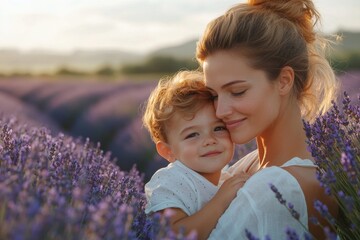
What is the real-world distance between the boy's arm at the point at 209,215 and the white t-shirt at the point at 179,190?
7 centimetres

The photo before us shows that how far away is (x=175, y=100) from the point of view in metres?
3.16

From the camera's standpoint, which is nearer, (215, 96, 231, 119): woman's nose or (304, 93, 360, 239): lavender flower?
(304, 93, 360, 239): lavender flower

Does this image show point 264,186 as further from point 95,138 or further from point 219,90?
point 95,138

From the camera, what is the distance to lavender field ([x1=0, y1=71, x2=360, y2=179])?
7012mm

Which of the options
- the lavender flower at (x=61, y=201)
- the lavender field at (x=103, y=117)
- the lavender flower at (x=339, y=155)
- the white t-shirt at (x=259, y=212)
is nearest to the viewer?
the lavender flower at (x=61, y=201)

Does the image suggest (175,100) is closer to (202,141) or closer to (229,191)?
(202,141)

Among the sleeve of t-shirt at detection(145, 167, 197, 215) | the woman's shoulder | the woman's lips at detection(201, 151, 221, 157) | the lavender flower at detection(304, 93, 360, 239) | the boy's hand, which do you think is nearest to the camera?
the lavender flower at detection(304, 93, 360, 239)

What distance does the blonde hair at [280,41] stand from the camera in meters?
3.14

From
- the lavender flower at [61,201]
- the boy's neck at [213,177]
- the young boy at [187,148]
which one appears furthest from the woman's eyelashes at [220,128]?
the lavender flower at [61,201]

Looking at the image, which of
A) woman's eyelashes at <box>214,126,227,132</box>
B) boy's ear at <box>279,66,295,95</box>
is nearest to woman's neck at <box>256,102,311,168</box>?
boy's ear at <box>279,66,295,95</box>

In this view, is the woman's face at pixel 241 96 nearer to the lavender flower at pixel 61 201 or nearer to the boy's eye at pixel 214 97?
the boy's eye at pixel 214 97

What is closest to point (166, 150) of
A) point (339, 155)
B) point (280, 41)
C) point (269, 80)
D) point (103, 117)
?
point (269, 80)

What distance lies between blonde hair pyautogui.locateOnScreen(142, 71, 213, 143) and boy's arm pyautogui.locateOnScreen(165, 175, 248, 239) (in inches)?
18.0

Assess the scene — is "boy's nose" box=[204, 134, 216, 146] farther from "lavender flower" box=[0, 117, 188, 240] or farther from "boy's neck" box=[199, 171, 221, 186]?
"lavender flower" box=[0, 117, 188, 240]
